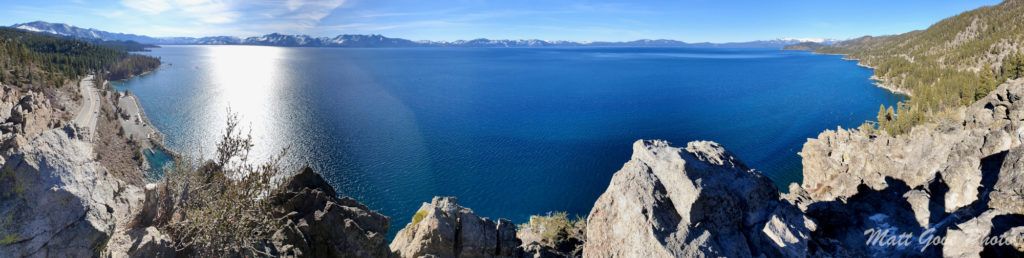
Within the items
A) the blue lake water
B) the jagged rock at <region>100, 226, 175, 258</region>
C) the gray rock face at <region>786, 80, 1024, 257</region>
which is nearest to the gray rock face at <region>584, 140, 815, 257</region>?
the gray rock face at <region>786, 80, 1024, 257</region>

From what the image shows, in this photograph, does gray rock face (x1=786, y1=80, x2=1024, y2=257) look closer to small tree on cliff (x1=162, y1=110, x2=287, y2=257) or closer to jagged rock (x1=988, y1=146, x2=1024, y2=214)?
jagged rock (x1=988, y1=146, x2=1024, y2=214)

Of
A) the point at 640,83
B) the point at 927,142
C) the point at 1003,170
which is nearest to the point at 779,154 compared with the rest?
the point at 927,142

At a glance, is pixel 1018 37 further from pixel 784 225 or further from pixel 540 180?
pixel 784 225

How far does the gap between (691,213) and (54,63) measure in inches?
6111

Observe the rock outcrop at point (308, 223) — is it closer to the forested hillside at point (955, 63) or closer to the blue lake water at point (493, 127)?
the blue lake water at point (493, 127)

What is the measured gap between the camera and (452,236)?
17703 millimetres

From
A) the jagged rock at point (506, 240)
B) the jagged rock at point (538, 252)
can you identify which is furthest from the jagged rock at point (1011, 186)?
the jagged rock at point (506, 240)

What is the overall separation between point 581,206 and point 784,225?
25465 millimetres

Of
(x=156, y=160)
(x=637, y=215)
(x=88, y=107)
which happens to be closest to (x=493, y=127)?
(x=156, y=160)

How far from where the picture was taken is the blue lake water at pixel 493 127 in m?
43.7

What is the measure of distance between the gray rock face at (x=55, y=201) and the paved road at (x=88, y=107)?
46.6 meters

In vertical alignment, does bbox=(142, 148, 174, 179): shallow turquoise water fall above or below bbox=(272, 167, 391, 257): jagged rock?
below

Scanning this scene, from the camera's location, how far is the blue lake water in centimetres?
4369

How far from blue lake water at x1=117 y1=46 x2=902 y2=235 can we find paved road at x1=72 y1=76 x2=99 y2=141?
7644mm
